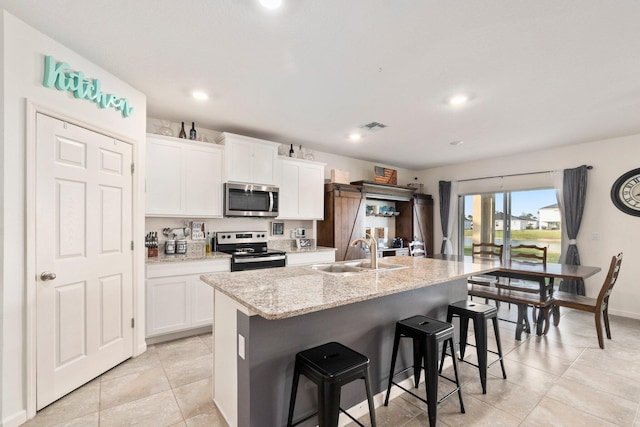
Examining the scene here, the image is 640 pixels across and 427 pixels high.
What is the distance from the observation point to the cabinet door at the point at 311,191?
181 inches

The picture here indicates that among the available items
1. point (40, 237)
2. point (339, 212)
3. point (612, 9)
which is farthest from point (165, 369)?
point (612, 9)

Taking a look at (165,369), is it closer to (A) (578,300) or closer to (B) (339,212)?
(B) (339,212)

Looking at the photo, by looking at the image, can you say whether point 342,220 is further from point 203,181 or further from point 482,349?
point 482,349

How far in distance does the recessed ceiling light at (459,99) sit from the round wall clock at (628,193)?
3.17 m

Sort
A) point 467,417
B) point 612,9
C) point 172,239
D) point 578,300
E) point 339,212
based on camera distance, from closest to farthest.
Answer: point 612,9 → point 467,417 → point 578,300 → point 172,239 → point 339,212

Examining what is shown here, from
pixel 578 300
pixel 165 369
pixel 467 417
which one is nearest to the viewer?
pixel 467 417

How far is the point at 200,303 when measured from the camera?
339cm

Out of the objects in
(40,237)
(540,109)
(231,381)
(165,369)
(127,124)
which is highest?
(540,109)

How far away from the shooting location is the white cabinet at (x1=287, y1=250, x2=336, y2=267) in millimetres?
4195

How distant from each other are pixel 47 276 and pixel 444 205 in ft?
20.8

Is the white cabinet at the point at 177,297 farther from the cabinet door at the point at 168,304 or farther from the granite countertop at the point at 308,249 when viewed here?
the granite countertop at the point at 308,249

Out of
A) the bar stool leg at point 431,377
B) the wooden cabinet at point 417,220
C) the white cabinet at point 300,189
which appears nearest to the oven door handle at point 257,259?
the white cabinet at point 300,189

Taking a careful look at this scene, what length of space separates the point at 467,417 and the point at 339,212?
333cm

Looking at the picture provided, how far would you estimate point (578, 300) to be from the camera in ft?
11.2
